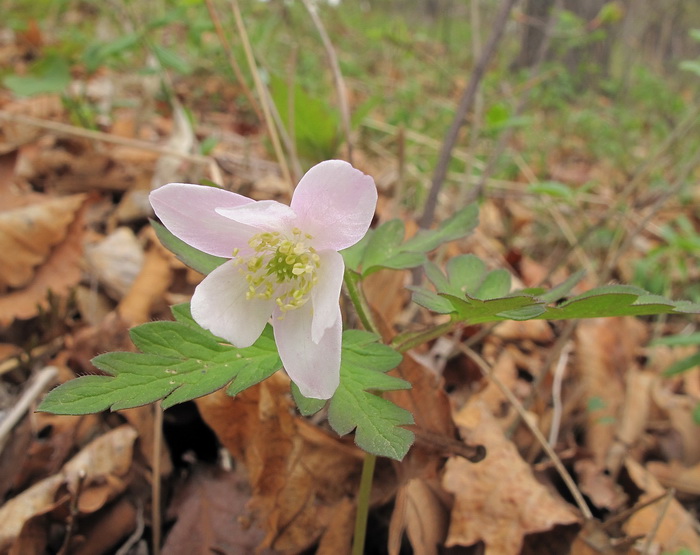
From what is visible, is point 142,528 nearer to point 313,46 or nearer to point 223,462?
point 223,462

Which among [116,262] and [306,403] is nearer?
[306,403]

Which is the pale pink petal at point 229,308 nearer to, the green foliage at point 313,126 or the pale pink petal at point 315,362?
the pale pink petal at point 315,362

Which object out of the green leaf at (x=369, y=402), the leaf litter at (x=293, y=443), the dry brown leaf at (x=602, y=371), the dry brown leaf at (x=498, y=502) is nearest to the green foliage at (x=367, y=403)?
the green leaf at (x=369, y=402)

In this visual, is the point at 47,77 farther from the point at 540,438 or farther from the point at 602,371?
the point at 602,371

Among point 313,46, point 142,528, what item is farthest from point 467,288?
point 313,46

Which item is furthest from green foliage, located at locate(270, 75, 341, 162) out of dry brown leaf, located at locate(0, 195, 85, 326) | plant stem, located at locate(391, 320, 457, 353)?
plant stem, located at locate(391, 320, 457, 353)

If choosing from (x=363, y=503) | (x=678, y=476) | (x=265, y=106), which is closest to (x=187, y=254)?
(x=363, y=503)
